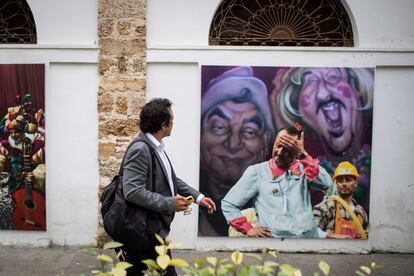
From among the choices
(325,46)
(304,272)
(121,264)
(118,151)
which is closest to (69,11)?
(118,151)

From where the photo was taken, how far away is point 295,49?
237 inches

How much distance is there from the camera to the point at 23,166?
20.5 ft

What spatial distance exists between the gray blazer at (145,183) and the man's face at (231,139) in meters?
2.53

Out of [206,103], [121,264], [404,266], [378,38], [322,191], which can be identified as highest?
[378,38]

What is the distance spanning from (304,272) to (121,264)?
12.9 ft

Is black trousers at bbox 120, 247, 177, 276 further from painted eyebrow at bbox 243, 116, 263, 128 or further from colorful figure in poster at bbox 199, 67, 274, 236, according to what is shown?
painted eyebrow at bbox 243, 116, 263, 128

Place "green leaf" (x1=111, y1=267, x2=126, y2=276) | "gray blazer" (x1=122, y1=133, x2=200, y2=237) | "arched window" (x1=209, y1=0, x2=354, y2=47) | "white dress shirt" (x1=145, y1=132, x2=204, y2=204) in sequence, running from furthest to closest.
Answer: "arched window" (x1=209, y1=0, x2=354, y2=47), "white dress shirt" (x1=145, y1=132, x2=204, y2=204), "gray blazer" (x1=122, y1=133, x2=200, y2=237), "green leaf" (x1=111, y1=267, x2=126, y2=276)

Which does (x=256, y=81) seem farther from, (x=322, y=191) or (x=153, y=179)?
(x=153, y=179)

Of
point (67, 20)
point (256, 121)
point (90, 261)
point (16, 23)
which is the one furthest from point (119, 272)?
point (16, 23)

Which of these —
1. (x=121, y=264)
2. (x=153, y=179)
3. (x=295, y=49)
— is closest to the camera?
(x=121, y=264)

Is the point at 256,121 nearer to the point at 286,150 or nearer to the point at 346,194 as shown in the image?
the point at 286,150

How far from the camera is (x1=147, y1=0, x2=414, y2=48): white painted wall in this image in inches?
238

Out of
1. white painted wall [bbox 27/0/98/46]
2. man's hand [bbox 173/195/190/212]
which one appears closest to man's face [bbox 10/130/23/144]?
white painted wall [bbox 27/0/98/46]

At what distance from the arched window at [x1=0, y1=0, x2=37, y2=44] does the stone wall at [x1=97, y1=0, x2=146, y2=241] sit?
3.59 ft
